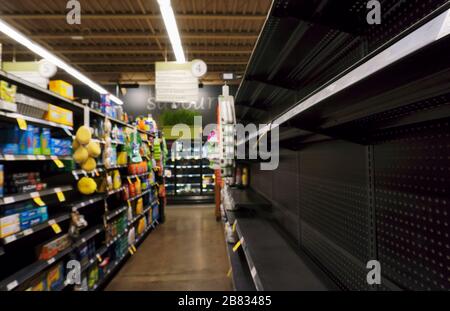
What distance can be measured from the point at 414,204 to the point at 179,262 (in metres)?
3.74

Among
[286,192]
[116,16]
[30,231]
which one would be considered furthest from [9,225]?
[116,16]

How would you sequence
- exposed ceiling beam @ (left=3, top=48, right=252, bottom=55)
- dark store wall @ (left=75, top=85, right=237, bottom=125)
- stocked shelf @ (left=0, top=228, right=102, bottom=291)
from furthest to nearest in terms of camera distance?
1. dark store wall @ (left=75, top=85, right=237, bottom=125)
2. exposed ceiling beam @ (left=3, top=48, right=252, bottom=55)
3. stocked shelf @ (left=0, top=228, right=102, bottom=291)

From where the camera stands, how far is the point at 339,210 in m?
1.37

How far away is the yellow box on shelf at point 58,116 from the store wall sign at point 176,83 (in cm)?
368

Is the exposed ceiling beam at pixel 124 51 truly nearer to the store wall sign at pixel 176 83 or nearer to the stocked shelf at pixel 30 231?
the store wall sign at pixel 176 83

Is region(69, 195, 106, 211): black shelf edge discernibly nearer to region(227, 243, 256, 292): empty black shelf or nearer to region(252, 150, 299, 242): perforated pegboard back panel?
region(227, 243, 256, 292): empty black shelf

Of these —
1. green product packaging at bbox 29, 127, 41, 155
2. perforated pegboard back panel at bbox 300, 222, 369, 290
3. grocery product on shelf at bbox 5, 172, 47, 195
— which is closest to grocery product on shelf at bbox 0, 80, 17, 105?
green product packaging at bbox 29, 127, 41, 155

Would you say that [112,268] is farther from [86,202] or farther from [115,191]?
[86,202]

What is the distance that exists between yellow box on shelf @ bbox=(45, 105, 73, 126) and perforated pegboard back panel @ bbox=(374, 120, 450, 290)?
2.59 m

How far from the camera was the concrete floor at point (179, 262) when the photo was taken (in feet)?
10.8

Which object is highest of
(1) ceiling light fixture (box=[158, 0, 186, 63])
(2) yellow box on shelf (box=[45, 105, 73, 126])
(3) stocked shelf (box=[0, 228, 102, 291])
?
(1) ceiling light fixture (box=[158, 0, 186, 63])

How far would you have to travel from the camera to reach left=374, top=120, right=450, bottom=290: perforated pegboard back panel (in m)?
0.80

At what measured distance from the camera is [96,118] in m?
3.42

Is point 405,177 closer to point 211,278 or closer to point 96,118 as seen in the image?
point 211,278
